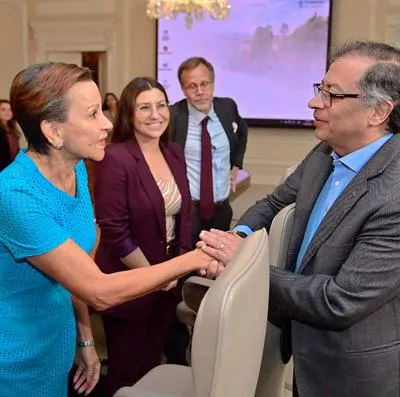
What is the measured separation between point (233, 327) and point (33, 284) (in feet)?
2.12

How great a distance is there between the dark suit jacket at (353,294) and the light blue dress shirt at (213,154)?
1860 mm

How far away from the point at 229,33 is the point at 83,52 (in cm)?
205

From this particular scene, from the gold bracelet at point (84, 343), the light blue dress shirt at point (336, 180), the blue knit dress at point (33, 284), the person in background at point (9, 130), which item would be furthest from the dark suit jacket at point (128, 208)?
the person in background at point (9, 130)

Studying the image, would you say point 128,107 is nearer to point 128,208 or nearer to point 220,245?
point 128,208

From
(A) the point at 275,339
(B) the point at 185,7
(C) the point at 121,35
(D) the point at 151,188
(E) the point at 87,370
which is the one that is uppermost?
(B) the point at 185,7

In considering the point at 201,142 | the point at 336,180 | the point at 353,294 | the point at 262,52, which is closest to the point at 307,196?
the point at 336,180

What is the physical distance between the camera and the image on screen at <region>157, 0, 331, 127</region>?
630cm

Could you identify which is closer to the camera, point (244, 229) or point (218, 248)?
point (218, 248)

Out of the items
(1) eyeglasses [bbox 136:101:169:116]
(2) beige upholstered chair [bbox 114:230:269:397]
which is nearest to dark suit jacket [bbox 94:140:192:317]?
(1) eyeglasses [bbox 136:101:169:116]

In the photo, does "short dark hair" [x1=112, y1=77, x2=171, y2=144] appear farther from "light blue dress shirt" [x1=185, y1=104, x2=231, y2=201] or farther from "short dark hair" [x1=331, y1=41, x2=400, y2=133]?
"short dark hair" [x1=331, y1=41, x2=400, y2=133]

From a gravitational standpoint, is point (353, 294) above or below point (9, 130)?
above

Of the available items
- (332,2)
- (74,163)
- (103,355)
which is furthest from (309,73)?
(74,163)

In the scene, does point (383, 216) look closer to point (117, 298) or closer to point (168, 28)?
point (117, 298)

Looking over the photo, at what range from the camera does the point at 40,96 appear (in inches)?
53.9
